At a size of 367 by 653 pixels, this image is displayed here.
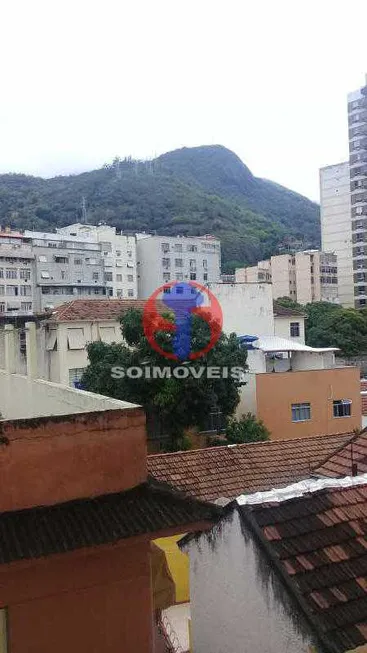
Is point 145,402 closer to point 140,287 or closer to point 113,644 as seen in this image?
point 113,644

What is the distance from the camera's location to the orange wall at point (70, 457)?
4.27 metres

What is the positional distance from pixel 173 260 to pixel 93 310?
38.6 metres

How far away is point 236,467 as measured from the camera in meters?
11.7

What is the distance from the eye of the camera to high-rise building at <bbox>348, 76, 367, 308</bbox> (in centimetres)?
5759

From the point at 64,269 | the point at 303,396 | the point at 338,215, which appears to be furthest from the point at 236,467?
the point at 338,215

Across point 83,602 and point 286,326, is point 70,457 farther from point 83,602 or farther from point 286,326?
point 286,326

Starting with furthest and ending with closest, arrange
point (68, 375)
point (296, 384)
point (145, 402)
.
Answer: point (68, 375) → point (296, 384) → point (145, 402)

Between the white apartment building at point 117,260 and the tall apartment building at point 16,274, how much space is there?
327 inches

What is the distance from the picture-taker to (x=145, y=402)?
1622cm

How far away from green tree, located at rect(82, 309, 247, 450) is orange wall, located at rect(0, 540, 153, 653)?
11.0 metres

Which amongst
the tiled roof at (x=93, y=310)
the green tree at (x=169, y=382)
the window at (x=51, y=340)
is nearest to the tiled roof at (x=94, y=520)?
the green tree at (x=169, y=382)

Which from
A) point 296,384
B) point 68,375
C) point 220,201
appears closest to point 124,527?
point 296,384

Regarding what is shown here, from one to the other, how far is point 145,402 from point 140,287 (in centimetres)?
4659

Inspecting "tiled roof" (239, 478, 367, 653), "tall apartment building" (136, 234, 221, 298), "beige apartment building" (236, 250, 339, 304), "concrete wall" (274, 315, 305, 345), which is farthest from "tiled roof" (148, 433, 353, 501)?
"beige apartment building" (236, 250, 339, 304)
